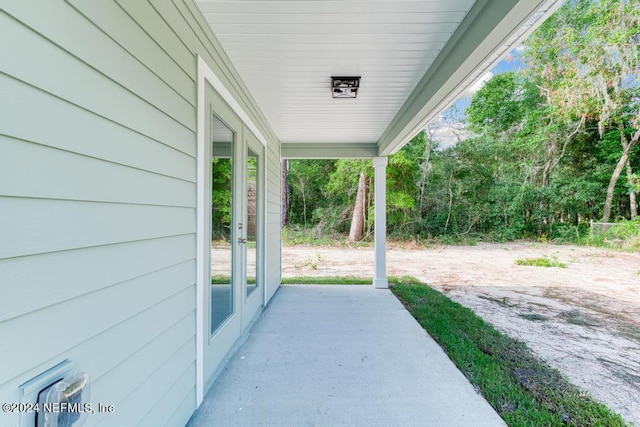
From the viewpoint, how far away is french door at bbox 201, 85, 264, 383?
2004 mm

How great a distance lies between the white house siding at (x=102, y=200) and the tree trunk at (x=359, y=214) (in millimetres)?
9643

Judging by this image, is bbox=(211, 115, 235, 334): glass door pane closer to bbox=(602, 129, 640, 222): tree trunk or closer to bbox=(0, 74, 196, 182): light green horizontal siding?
bbox=(0, 74, 196, 182): light green horizontal siding

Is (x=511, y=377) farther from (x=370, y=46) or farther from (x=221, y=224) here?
(x=370, y=46)

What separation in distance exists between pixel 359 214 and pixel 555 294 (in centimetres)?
705

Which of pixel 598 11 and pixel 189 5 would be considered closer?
pixel 189 5

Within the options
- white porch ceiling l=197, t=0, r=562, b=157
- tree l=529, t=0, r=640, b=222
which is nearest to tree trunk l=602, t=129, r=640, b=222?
tree l=529, t=0, r=640, b=222

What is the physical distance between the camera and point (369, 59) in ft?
7.53

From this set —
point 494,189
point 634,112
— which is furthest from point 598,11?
point 494,189

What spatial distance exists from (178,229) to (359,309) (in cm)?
284

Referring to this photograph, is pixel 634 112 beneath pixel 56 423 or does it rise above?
above

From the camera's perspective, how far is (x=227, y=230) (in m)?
2.37

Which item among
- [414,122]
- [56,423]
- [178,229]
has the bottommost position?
[56,423]

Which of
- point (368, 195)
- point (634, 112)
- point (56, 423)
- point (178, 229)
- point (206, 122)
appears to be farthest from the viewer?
point (368, 195)

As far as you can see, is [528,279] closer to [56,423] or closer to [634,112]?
[56,423]
